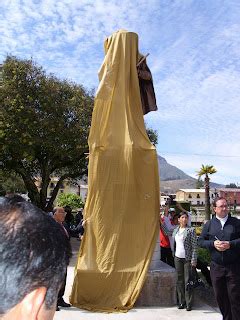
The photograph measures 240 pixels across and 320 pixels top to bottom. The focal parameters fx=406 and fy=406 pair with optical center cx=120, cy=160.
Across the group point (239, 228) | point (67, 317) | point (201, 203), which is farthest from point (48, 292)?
point (201, 203)

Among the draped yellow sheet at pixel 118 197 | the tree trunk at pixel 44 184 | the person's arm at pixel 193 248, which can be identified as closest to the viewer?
the draped yellow sheet at pixel 118 197

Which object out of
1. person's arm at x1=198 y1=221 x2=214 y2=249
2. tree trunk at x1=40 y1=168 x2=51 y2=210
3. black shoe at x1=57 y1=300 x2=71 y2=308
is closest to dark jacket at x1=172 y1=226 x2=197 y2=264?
person's arm at x1=198 y1=221 x2=214 y2=249

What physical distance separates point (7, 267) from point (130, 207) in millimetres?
5517

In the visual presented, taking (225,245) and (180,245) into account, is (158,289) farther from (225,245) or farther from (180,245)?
(225,245)

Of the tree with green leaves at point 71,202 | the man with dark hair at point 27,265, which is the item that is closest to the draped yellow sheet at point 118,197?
the man with dark hair at point 27,265

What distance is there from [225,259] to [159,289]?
1.78 m

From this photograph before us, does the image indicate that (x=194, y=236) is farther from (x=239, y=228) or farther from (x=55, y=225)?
(x=55, y=225)

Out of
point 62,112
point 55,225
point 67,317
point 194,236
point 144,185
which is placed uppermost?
point 62,112

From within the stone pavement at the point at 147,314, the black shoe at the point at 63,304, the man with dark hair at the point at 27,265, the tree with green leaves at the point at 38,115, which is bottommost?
the stone pavement at the point at 147,314

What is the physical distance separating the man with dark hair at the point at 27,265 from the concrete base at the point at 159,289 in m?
5.46

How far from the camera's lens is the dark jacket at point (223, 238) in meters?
5.11

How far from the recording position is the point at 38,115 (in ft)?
64.7

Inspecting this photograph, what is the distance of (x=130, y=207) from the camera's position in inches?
261

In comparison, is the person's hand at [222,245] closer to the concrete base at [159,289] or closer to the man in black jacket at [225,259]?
the man in black jacket at [225,259]
